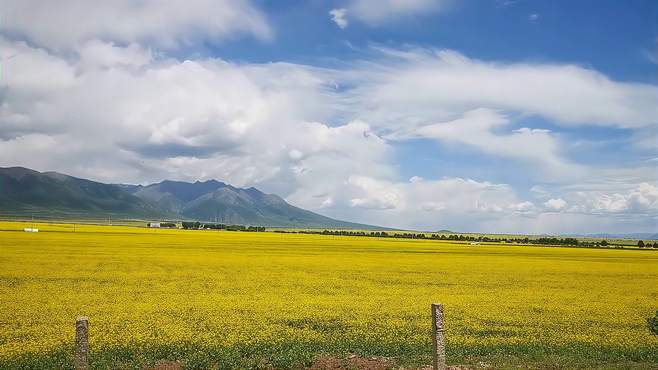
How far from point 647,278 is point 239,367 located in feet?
136

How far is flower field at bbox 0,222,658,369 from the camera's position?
15414 millimetres

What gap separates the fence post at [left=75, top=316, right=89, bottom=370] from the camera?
10773 mm

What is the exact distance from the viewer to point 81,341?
10867 mm

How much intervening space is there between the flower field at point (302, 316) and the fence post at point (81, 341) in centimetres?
310

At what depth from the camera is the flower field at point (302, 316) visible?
50.6 feet

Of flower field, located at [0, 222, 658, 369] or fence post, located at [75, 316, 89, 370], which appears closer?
fence post, located at [75, 316, 89, 370]

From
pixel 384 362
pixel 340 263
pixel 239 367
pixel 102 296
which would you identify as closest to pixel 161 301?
pixel 102 296

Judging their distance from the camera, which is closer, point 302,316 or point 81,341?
point 81,341

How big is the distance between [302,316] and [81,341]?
1136 cm

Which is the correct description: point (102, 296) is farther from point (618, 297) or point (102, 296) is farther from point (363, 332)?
point (618, 297)

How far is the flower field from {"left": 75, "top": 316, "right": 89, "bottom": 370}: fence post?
10.2ft

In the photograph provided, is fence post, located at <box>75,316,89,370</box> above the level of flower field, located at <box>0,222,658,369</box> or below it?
above

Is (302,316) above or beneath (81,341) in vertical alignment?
beneath

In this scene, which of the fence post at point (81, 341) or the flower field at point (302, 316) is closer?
the fence post at point (81, 341)
